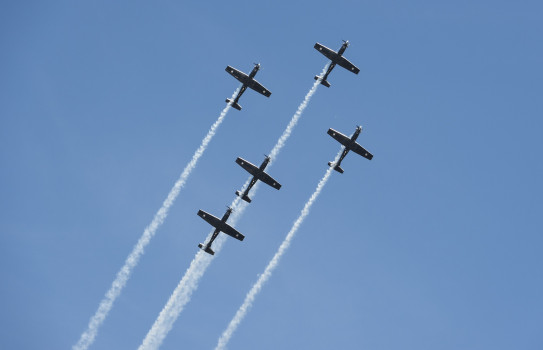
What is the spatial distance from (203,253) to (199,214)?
7262 mm

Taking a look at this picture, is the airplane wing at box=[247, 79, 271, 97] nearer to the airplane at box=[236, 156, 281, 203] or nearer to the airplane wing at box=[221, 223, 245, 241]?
the airplane at box=[236, 156, 281, 203]

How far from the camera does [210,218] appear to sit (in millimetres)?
135375

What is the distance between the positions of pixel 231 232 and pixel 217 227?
2.56 meters

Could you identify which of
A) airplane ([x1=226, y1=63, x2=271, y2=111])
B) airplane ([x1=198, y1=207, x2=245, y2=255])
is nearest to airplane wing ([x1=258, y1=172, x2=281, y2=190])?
airplane ([x1=198, y1=207, x2=245, y2=255])

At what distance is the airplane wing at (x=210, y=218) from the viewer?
135375mm

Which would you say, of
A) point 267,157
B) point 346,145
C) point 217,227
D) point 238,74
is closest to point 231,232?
point 217,227

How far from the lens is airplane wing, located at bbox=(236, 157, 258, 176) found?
135875mm

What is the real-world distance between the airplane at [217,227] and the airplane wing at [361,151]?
2549 centimetres

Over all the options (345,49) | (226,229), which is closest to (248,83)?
(345,49)

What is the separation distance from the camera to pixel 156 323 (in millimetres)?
132875

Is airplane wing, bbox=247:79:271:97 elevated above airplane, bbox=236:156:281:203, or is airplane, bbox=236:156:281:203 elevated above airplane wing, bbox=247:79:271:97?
airplane wing, bbox=247:79:271:97

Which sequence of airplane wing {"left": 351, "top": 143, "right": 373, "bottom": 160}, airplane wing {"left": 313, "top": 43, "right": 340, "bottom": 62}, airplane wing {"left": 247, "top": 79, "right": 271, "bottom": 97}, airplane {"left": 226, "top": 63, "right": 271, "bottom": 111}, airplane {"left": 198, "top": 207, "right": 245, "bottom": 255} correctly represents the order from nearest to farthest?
airplane {"left": 198, "top": 207, "right": 245, "bottom": 255} < airplane wing {"left": 351, "top": 143, "right": 373, "bottom": 160} < airplane {"left": 226, "top": 63, "right": 271, "bottom": 111} < airplane wing {"left": 247, "top": 79, "right": 271, "bottom": 97} < airplane wing {"left": 313, "top": 43, "right": 340, "bottom": 62}

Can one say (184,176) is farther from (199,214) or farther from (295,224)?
(295,224)

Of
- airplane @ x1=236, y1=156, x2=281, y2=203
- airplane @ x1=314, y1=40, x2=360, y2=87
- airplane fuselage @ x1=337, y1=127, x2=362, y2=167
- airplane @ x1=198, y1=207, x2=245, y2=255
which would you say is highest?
airplane @ x1=314, y1=40, x2=360, y2=87
